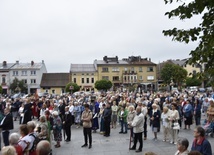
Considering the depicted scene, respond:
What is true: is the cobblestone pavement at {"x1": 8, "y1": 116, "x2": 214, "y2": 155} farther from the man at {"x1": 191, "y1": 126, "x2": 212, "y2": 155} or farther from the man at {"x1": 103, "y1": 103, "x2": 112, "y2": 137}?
the man at {"x1": 191, "y1": 126, "x2": 212, "y2": 155}

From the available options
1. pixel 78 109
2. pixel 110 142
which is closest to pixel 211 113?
pixel 110 142

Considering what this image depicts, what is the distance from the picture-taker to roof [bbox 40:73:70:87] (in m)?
81.4

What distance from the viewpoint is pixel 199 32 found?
22.4ft

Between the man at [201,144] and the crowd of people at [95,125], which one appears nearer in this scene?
the man at [201,144]

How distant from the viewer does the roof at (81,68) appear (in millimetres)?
83812

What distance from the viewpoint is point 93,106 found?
66.5ft

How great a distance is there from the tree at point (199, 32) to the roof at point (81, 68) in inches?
3027

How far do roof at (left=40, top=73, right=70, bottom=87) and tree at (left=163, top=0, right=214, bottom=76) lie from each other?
75.8m

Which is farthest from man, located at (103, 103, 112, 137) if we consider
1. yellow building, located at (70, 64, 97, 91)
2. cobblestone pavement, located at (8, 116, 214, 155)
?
yellow building, located at (70, 64, 97, 91)

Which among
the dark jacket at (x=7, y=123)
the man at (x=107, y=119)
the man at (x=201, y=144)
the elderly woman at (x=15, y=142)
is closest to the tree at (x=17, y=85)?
the man at (x=107, y=119)

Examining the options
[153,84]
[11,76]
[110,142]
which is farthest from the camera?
[153,84]

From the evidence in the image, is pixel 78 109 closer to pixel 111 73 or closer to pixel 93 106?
pixel 93 106

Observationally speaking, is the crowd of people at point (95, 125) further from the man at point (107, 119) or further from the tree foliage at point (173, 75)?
the tree foliage at point (173, 75)

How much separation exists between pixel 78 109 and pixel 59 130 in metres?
6.55
